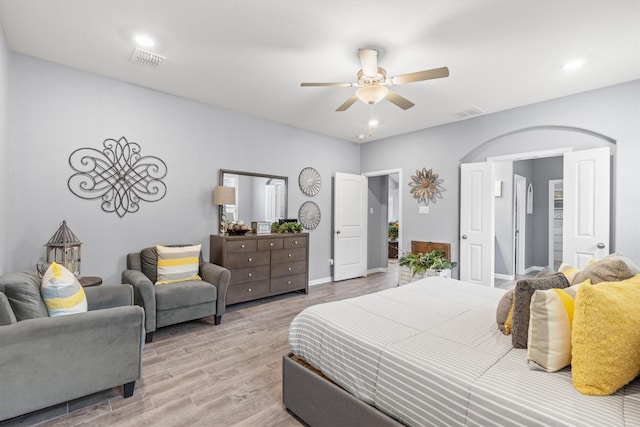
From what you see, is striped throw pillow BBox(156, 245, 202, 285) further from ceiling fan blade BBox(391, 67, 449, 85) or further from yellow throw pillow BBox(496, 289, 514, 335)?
yellow throw pillow BBox(496, 289, 514, 335)

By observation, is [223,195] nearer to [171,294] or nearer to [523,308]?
[171,294]

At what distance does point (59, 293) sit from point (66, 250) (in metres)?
1.05

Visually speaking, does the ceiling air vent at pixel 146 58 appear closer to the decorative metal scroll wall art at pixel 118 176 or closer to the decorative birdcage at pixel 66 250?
the decorative metal scroll wall art at pixel 118 176

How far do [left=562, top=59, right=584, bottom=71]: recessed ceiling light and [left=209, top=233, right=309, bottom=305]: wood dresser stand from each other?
12.0 ft

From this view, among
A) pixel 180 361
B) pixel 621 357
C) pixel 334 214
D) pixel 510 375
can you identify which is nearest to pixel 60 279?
pixel 180 361

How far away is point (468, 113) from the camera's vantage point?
4270 mm

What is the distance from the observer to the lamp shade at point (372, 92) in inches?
103

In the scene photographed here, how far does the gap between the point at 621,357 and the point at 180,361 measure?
2.82m

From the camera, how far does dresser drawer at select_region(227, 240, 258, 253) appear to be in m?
3.78

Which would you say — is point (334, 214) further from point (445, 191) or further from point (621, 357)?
point (621, 357)

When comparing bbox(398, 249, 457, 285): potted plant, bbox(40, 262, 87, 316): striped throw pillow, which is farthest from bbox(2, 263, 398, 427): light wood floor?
bbox(398, 249, 457, 285): potted plant

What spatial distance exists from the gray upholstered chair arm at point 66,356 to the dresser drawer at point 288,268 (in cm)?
230

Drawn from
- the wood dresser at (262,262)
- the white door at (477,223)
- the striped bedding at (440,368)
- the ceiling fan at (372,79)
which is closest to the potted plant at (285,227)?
the wood dresser at (262,262)

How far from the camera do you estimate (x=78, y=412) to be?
1892 millimetres
